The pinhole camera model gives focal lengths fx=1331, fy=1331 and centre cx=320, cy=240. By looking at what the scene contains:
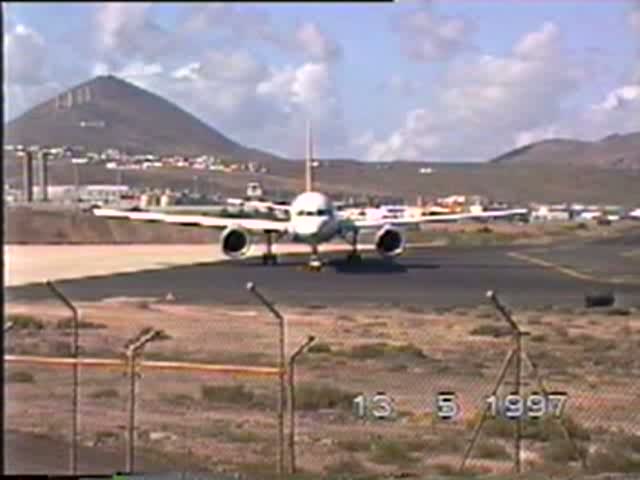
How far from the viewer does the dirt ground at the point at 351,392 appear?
15070 mm

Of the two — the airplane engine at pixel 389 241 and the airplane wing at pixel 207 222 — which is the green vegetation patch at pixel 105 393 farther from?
the airplane wing at pixel 207 222

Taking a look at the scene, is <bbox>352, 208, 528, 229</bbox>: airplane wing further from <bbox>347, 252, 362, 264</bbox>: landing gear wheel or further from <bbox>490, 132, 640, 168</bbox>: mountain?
<bbox>490, 132, 640, 168</bbox>: mountain

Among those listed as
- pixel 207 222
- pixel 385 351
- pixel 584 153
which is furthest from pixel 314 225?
pixel 385 351

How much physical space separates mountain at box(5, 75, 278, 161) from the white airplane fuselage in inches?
1226

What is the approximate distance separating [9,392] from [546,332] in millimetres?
13124

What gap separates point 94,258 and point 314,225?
54.0 ft

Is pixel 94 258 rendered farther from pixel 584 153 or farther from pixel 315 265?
pixel 584 153

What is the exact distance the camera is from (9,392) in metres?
19.0

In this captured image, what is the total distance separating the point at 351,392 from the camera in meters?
19.0

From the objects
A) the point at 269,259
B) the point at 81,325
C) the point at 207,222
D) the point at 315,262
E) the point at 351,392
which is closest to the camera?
the point at 351,392

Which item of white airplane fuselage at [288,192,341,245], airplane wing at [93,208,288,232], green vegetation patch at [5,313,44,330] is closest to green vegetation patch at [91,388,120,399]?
green vegetation patch at [5,313,44,330]

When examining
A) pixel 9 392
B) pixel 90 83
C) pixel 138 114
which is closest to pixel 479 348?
pixel 9 392

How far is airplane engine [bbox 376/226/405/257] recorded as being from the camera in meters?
54.6

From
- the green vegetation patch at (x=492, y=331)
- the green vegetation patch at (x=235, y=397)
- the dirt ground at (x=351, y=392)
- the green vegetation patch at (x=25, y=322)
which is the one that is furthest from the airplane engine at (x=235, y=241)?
the green vegetation patch at (x=235, y=397)
